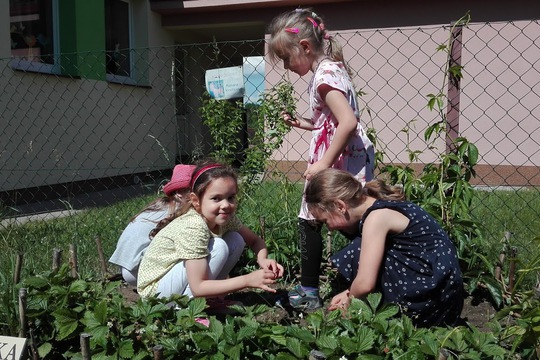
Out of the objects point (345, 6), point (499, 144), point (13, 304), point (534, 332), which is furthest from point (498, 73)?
point (13, 304)

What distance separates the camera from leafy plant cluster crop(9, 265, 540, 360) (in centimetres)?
166

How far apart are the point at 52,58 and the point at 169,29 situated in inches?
114

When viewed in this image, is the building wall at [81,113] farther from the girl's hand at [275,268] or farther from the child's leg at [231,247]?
the girl's hand at [275,268]

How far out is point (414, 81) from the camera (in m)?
8.26

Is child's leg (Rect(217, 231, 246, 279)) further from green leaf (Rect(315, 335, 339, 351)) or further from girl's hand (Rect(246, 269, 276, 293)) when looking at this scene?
green leaf (Rect(315, 335, 339, 351))

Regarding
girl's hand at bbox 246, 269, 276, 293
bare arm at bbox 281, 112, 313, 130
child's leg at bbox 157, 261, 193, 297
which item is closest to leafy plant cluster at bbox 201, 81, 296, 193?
bare arm at bbox 281, 112, 313, 130

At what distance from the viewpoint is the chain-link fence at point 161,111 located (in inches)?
265

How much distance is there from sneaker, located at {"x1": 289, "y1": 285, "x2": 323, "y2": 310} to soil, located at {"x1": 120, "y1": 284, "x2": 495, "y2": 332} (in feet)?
0.13

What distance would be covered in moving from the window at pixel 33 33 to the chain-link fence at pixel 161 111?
0.26ft

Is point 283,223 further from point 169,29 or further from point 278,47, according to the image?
point 169,29

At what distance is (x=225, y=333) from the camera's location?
173cm

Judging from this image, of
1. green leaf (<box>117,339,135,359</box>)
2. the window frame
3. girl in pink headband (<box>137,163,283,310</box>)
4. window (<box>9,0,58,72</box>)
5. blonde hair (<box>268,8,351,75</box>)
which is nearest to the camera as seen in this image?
green leaf (<box>117,339,135,359</box>)

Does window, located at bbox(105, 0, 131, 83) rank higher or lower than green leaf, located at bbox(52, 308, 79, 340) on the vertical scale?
higher

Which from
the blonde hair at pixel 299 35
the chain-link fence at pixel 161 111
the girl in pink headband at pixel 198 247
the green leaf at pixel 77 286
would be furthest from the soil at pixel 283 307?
the chain-link fence at pixel 161 111
